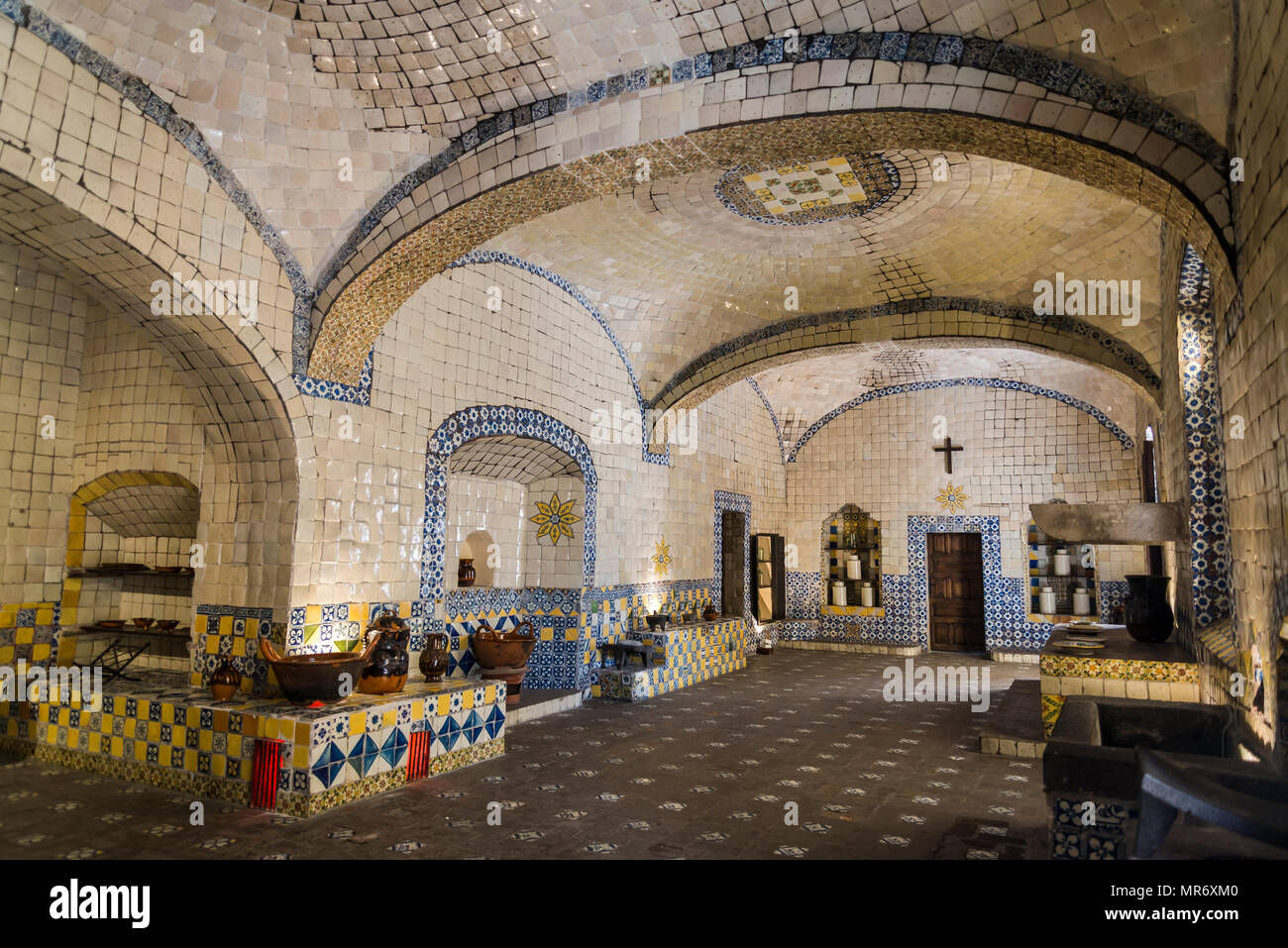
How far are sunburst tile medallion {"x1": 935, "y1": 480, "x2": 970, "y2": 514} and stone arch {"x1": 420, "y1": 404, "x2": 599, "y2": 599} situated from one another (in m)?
7.80

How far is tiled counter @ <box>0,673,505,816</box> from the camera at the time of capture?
5008 mm

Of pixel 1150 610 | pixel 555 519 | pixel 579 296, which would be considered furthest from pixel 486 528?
pixel 1150 610

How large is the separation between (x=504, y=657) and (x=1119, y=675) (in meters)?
5.37

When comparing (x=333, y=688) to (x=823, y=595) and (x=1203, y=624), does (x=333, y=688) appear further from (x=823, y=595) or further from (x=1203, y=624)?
(x=823, y=595)

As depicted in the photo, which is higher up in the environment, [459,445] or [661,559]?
[459,445]

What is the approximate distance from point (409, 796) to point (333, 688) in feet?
2.96

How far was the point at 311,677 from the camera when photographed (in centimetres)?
541

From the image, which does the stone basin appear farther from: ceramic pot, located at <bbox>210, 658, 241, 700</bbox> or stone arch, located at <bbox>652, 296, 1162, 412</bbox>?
stone arch, located at <bbox>652, 296, 1162, 412</bbox>

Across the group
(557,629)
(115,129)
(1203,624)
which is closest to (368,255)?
(115,129)

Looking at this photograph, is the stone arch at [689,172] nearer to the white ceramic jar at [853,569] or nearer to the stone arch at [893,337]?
the stone arch at [893,337]

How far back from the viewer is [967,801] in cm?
527

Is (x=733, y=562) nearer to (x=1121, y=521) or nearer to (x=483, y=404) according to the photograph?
(x=483, y=404)

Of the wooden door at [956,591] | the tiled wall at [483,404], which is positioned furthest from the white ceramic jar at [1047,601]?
the tiled wall at [483,404]

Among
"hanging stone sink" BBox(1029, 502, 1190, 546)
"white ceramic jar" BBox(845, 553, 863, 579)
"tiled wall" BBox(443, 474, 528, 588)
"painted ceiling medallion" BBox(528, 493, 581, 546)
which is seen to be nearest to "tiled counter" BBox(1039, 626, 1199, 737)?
"hanging stone sink" BBox(1029, 502, 1190, 546)
